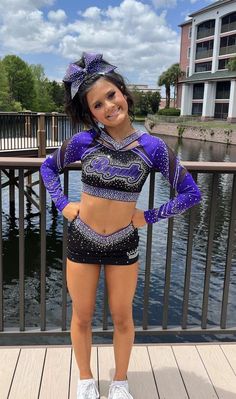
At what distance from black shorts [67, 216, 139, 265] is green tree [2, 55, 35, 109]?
74.7 meters

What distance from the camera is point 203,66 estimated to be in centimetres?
6650

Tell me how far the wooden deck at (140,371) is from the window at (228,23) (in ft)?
206

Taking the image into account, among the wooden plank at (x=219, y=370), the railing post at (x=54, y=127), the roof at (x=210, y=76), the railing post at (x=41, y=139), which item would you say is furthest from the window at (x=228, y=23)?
the wooden plank at (x=219, y=370)

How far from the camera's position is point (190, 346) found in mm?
3004

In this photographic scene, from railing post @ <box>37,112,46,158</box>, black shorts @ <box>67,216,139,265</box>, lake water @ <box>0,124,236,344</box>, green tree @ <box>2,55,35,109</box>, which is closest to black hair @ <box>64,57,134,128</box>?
black shorts @ <box>67,216,139,265</box>

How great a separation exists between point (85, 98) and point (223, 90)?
61.7m

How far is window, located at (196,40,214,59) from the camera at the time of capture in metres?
64.1

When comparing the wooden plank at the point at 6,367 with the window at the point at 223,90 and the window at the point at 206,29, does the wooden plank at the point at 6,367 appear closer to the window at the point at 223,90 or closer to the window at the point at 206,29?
the window at the point at 223,90

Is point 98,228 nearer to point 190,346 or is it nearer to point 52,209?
point 190,346

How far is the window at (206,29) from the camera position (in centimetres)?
6296

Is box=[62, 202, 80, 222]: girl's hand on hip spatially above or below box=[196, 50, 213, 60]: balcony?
below

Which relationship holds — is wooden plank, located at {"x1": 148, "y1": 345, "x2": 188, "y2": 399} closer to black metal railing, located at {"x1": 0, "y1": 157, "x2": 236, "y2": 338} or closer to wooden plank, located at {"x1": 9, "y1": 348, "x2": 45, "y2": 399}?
black metal railing, located at {"x1": 0, "y1": 157, "x2": 236, "y2": 338}

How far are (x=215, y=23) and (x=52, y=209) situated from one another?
54745mm

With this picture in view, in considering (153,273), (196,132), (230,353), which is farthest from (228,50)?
(230,353)
